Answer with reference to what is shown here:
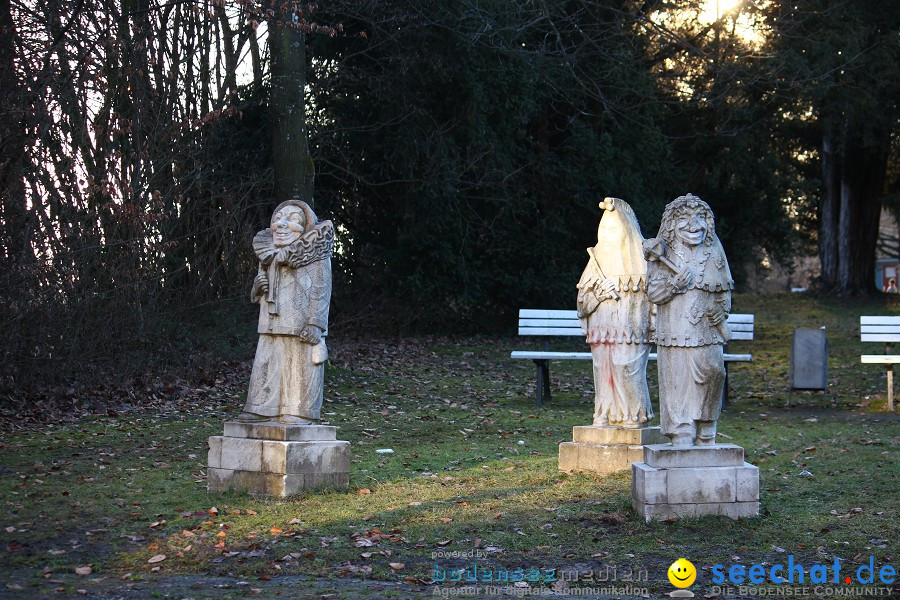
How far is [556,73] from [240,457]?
638 inches

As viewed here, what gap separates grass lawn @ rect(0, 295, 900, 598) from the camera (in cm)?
673

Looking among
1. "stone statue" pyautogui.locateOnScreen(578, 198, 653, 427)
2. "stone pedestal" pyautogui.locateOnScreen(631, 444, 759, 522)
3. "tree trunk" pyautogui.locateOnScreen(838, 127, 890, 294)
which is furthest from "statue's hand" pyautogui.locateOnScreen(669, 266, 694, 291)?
"tree trunk" pyautogui.locateOnScreen(838, 127, 890, 294)

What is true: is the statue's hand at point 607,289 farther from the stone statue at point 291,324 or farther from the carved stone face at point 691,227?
the stone statue at point 291,324

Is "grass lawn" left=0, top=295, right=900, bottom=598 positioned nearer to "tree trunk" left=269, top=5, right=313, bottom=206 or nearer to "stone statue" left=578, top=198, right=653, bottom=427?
"stone statue" left=578, top=198, right=653, bottom=427

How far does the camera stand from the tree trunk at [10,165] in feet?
44.5

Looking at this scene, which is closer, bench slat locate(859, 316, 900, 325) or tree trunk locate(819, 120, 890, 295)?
bench slat locate(859, 316, 900, 325)

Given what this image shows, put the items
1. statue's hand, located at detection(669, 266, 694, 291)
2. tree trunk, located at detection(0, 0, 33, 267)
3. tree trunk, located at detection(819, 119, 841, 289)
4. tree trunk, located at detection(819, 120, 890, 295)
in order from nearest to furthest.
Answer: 1. statue's hand, located at detection(669, 266, 694, 291)
2. tree trunk, located at detection(0, 0, 33, 267)
3. tree trunk, located at detection(819, 120, 890, 295)
4. tree trunk, located at detection(819, 119, 841, 289)

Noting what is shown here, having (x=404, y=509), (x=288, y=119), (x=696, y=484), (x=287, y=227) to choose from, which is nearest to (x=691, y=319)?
(x=696, y=484)

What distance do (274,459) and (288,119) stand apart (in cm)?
970

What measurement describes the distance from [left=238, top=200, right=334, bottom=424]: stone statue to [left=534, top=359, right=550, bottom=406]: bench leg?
686 cm

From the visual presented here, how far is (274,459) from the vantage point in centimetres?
895

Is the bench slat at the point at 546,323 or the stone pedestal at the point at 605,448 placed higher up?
the bench slat at the point at 546,323

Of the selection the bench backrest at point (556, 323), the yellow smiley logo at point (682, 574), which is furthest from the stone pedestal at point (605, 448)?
the bench backrest at point (556, 323)

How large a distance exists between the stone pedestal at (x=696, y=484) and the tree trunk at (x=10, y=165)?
900 centimetres
